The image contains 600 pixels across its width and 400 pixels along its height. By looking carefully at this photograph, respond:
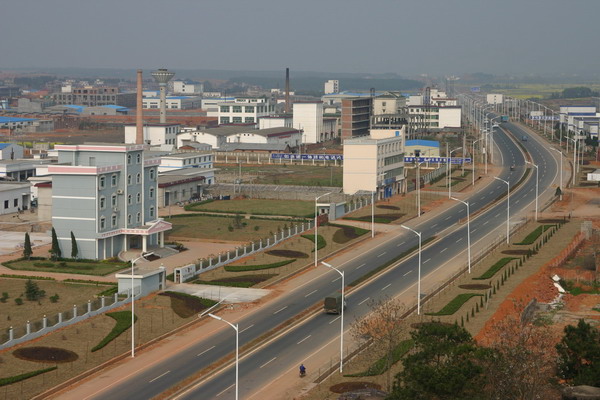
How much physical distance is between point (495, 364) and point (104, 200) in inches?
1571

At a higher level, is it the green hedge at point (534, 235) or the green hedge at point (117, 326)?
the green hedge at point (534, 235)

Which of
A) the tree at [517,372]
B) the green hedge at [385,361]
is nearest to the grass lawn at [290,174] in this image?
the green hedge at [385,361]

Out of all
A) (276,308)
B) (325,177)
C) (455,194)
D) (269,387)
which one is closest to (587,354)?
(269,387)

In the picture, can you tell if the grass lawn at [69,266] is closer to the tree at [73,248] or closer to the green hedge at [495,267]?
the tree at [73,248]

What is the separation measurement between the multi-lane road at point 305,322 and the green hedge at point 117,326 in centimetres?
374

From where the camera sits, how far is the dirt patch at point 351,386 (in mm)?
41250

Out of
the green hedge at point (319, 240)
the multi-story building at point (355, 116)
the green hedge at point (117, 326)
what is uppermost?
the multi-story building at point (355, 116)

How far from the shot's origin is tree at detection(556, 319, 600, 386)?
126 feet

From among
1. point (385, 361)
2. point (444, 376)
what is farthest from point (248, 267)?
point (444, 376)

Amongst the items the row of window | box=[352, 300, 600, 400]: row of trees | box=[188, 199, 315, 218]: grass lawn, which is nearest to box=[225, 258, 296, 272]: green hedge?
the row of window

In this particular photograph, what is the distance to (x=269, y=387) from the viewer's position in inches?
1657

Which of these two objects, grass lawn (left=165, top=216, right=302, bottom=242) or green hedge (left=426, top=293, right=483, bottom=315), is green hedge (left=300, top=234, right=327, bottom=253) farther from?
green hedge (left=426, top=293, right=483, bottom=315)

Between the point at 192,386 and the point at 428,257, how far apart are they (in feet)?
105

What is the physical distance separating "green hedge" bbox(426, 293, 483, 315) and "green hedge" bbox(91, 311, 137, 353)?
16779 mm
